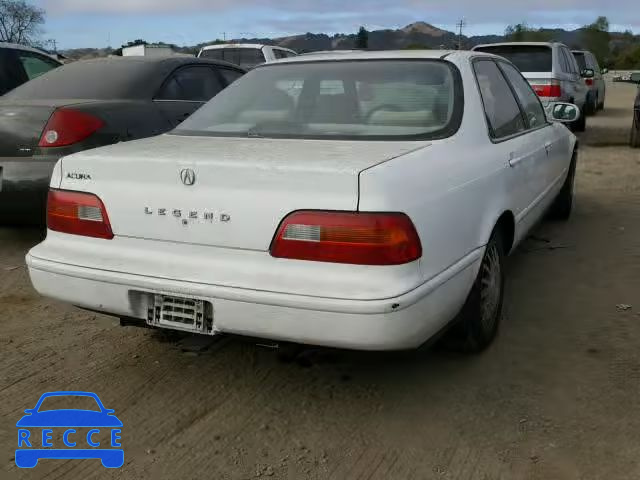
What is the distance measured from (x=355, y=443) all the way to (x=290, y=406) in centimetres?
39

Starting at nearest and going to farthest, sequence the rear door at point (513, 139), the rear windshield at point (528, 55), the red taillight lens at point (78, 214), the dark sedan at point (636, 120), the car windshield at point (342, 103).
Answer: the red taillight lens at point (78, 214) < the car windshield at point (342, 103) < the rear door at point (513, 139) < the rear windshield at point (528, 55) < the dark sedan at point (636, 120)

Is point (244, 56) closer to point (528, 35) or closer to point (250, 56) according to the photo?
point (250, 56)

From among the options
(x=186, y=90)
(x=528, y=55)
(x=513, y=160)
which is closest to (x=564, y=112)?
(x=513, y=160)

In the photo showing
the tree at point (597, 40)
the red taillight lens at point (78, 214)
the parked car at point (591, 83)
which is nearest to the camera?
the red taillight lens at point (78, 214)

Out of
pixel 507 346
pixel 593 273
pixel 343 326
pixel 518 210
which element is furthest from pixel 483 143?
pixel 593 273

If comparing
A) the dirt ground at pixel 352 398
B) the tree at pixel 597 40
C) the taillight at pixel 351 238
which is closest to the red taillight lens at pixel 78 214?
the dirt ground at pixel 352 398

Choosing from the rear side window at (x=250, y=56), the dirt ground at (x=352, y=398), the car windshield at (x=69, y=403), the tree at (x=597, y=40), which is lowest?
the car windshield at (x=69, y=403)

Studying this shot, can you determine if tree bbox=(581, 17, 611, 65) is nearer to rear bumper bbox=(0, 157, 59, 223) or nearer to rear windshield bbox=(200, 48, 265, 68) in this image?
rear windshield bbox=(200, 48, 265, 68)

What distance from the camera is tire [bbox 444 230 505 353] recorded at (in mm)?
3068

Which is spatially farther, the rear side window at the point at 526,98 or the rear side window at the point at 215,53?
the rear side window at the point at 215,53

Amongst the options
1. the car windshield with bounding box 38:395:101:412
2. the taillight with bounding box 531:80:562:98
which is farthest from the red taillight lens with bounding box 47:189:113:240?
the taillight with bounding box 531:80:562:98

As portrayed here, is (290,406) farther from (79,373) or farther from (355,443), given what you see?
(79,373)

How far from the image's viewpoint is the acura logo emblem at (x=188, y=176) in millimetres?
2598

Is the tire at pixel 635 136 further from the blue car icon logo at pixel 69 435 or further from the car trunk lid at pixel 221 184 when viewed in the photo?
the blue car icon logo at pixel 69 435
